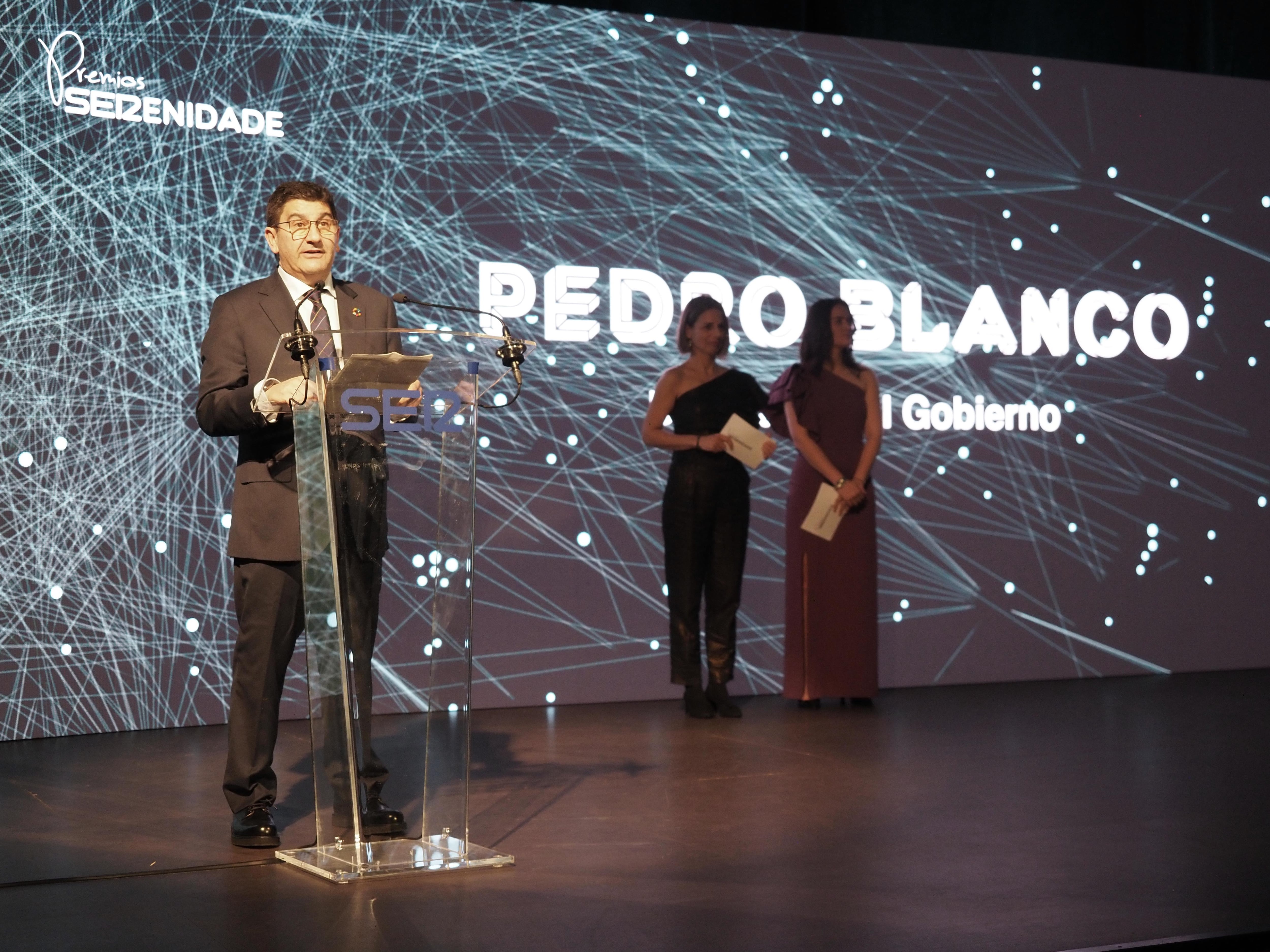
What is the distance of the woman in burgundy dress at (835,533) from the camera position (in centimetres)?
595

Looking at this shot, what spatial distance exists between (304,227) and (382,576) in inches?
31.7

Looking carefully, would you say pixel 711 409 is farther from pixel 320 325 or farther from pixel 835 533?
pixel 320 325

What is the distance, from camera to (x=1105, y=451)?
7.14 m

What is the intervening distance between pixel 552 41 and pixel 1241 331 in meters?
3.67

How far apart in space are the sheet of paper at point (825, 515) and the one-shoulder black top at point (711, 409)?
0.39 m

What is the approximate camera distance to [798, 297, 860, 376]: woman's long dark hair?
595 centimetres

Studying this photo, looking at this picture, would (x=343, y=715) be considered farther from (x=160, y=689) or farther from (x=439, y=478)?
(x=160, y=689)

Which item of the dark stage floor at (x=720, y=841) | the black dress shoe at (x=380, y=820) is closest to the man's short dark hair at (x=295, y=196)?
the dark stage floor at (x=720, y=841)

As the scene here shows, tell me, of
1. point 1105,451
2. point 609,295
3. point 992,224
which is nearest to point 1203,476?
point 1105,451

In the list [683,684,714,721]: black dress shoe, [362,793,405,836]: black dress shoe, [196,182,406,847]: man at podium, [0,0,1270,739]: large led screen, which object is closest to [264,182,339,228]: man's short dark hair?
[196,182,406,847]: man at podium

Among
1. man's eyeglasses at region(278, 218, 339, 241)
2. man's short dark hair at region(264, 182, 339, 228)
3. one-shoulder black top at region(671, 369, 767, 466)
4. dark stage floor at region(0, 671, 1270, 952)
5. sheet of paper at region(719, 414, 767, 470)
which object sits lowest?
dark stage floor at region(0, 671, 1270, 952)

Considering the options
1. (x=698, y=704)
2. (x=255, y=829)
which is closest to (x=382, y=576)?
(x=255, y=829)

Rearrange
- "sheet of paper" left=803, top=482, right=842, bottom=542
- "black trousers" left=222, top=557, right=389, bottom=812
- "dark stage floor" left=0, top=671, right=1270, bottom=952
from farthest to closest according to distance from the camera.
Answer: "sheet of paper" left=803, top=482, right=842, bottom=542
"black trousers" left=222, top=557, right=389, bottom=812
"dark stage floor" left=0, top=671, right=1270, bottom=952

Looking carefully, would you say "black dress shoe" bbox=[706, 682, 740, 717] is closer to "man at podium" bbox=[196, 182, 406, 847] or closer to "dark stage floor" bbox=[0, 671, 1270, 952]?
"dark stage floor" bbox=[0, 671, 1270, 952]
